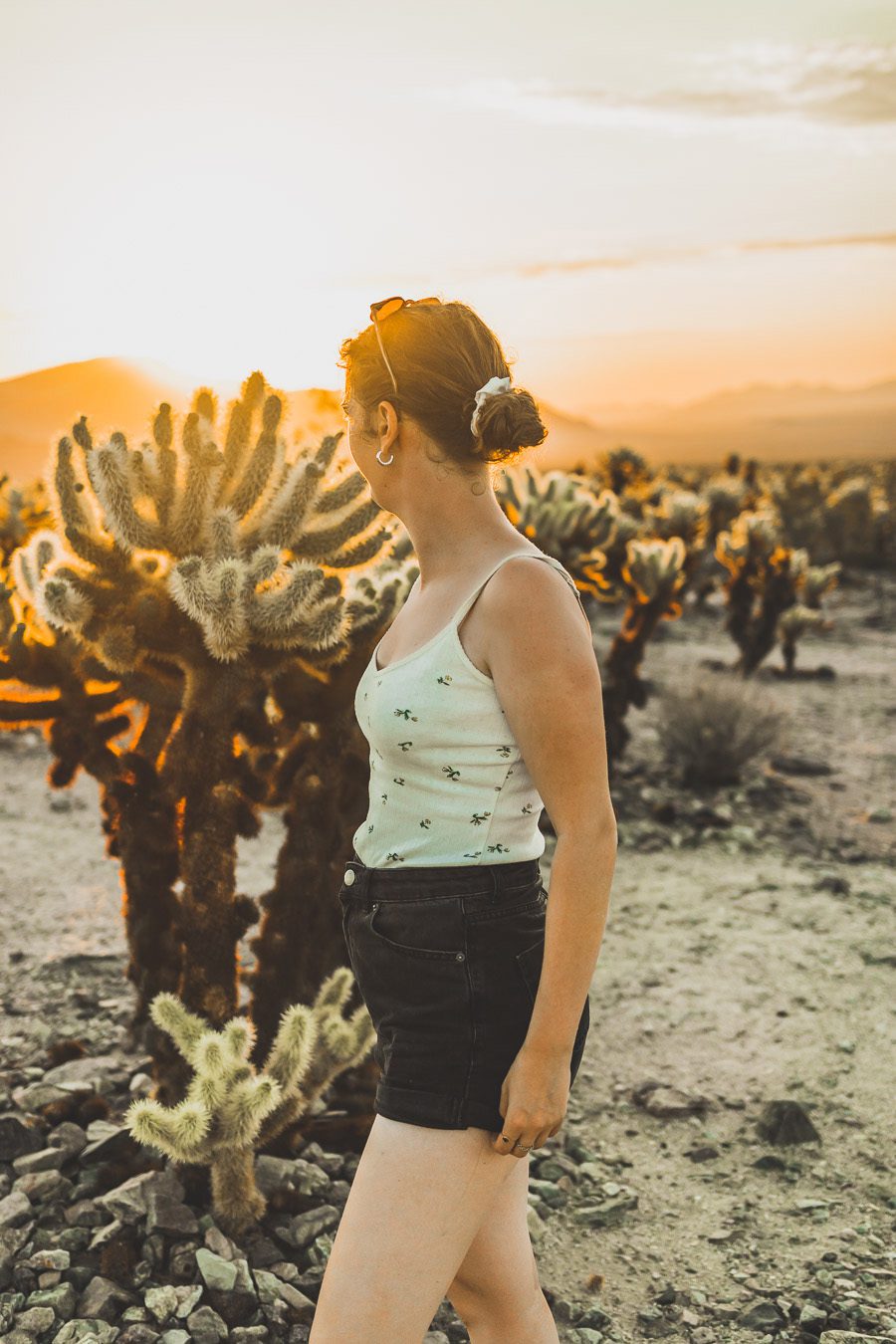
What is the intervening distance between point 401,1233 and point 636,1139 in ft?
8.23

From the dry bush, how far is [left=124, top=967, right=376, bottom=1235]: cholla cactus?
5.41m

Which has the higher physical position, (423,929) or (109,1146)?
(423,929)

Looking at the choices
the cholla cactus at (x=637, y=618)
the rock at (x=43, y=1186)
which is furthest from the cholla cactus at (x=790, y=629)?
the rock at (x=43, y=1186)

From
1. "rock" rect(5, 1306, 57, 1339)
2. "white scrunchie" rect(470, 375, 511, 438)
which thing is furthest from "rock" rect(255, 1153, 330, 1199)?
"white scrunchie" rect(470, 375, 511, 438)

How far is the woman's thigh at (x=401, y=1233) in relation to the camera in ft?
5.51

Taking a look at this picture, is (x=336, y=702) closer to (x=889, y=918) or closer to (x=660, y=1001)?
(x=660, y=1001)

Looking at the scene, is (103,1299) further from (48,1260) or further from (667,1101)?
(667,1101)

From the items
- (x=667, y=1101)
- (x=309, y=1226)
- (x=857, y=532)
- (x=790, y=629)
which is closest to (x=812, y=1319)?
(x=667, y=1101)

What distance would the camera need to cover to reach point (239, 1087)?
9.48ft

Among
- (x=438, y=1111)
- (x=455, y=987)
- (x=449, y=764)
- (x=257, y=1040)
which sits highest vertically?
(x=449, y=764)

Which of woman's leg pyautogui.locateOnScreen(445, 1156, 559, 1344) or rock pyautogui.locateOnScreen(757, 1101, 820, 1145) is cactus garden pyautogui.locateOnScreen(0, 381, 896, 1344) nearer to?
rock pyautogui.locateOnScreen(757, 1101, 820, 1145)

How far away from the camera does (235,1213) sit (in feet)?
10.1

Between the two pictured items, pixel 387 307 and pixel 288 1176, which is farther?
pixel 288 1176

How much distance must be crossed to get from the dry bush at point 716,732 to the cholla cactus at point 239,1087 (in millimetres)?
5414
